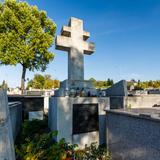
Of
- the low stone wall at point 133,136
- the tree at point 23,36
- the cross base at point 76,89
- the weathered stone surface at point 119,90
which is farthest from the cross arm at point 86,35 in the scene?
the tree at point 23,36

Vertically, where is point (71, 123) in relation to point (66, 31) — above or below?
below

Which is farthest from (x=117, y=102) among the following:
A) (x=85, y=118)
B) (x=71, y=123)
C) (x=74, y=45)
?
(x=74, y=45)

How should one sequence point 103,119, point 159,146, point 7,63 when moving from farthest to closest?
1. point 7,63
2. point 103,119
3. point 159,146

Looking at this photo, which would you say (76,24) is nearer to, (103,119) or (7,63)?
(103,119)

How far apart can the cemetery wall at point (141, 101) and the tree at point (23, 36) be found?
12.5 meters

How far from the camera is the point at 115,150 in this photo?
6.20 meters

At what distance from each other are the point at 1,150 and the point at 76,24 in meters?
7.52

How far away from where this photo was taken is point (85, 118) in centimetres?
757

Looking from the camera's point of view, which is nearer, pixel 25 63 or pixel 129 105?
pixel 129 105

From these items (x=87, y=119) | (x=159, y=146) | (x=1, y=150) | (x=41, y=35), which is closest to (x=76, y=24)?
(x=87, y=119)

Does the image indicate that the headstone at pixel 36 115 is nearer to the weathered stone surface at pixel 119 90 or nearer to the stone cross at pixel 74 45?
the stone cross at pixel 74 45

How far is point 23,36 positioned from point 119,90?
13566 mm

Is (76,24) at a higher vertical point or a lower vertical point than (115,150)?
higher

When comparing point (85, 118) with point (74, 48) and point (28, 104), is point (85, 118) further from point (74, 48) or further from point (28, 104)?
point (28, 104)
